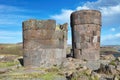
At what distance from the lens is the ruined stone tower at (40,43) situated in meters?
15.2

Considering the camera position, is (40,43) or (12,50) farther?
(12,50)

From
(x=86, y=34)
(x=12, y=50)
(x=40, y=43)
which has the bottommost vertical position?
(x=12, y=50)

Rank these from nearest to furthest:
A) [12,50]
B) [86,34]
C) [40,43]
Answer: [40,43], [86,34], [12,50]

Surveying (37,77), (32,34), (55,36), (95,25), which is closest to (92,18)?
(95,25)

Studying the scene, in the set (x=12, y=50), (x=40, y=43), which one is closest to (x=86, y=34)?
(x=40, y=43)

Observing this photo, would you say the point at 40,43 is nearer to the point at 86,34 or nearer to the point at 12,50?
the point at 86,34

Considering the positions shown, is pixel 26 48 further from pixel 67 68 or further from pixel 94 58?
pixel 94 58

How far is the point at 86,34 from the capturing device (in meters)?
18.7

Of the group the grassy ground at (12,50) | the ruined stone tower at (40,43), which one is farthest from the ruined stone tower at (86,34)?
the grassy ground at (12,50)

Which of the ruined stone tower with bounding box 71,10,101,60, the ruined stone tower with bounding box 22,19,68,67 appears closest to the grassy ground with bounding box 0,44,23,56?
the ruined stone tower with bounding box 71,10,101,60

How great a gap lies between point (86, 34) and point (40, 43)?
4.99 m

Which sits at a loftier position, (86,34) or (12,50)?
(86,34)

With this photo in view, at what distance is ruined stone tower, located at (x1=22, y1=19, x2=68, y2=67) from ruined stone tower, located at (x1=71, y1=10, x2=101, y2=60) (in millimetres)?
3864

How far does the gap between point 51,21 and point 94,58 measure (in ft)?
18.5
